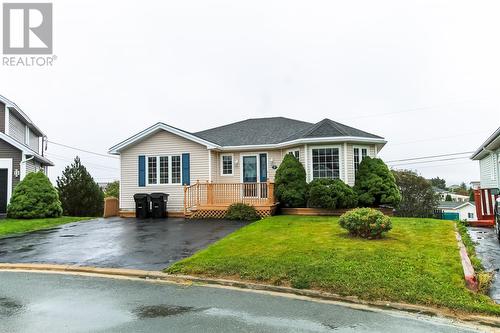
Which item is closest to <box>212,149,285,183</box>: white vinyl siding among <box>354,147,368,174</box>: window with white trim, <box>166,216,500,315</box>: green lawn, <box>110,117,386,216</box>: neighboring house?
<box>110,117,386,216</box>: neighboring house

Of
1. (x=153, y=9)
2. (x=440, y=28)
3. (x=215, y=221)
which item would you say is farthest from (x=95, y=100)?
(x=440, y=28)

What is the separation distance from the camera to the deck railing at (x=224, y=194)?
16531 millimetres

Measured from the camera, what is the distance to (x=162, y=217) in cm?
1730

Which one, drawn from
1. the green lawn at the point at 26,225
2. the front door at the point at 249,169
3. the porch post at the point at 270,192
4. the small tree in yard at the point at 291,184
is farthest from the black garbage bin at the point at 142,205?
the small tree in yard at the point at 291,184

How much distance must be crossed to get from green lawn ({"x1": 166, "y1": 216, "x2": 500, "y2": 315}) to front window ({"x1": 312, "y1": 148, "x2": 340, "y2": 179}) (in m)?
6.50

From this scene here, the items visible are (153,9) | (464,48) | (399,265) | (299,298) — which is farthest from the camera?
(464,48)

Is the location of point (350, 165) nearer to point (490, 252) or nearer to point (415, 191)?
point (490, 252)

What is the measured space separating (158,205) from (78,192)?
9.57 metres

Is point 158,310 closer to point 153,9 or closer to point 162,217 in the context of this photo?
point 162,217

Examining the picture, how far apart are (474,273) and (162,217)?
13.7 metres

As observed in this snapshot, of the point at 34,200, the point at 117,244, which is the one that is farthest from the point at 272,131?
the point at 34,200

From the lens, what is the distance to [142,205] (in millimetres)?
17438

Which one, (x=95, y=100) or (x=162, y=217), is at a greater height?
(x=95, y=100)

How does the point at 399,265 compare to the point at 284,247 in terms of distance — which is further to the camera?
the point at 284,247
